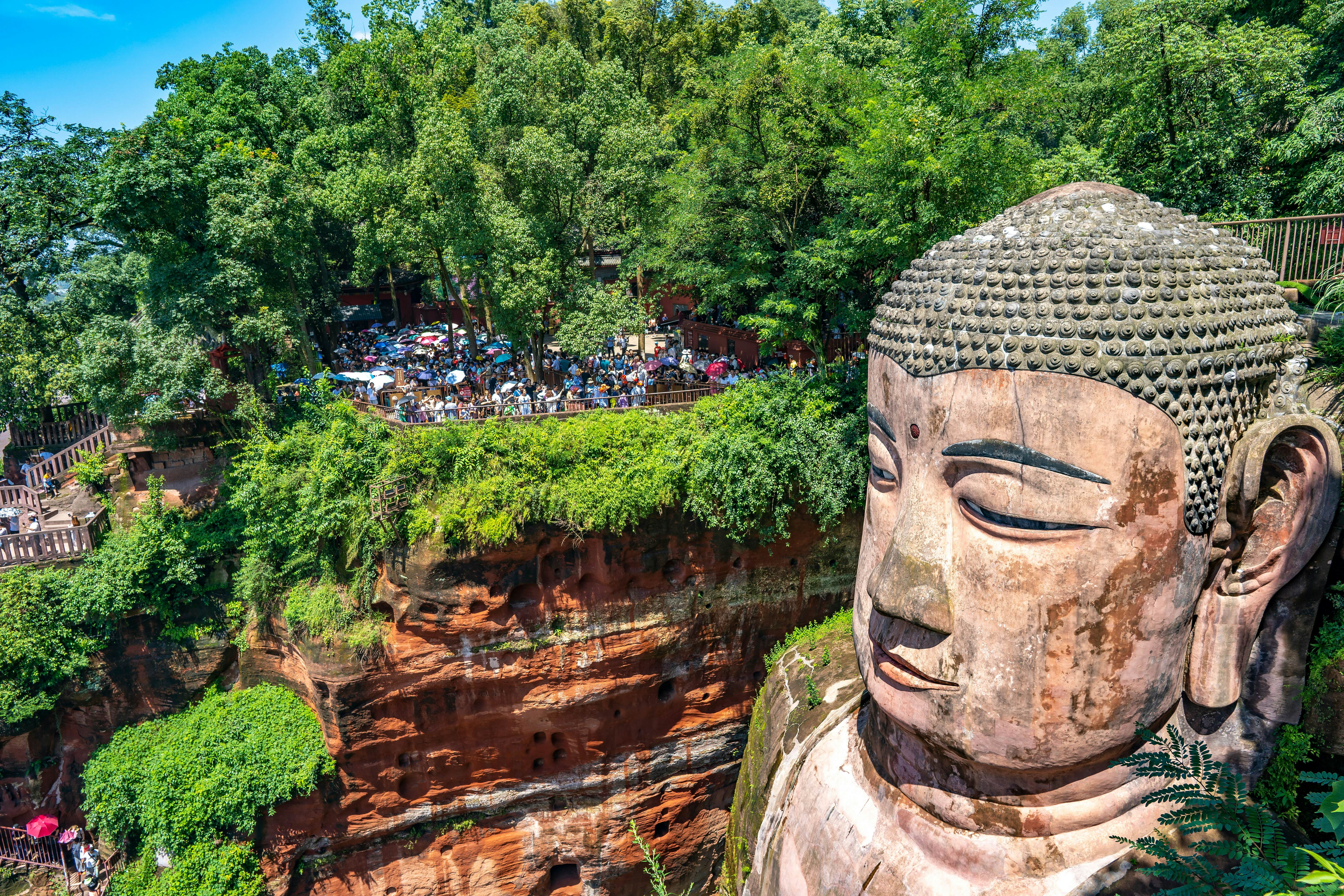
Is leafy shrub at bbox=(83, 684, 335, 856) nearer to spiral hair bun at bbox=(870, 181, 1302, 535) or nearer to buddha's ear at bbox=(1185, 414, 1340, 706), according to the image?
spiral hair bun at bbox=(870, 181, 1302, 535)

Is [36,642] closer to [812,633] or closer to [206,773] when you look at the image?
[206,773]

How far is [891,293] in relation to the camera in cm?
680

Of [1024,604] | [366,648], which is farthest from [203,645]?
[1024,604]

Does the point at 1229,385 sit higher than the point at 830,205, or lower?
lower

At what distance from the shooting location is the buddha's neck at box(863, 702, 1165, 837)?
19.2 ft

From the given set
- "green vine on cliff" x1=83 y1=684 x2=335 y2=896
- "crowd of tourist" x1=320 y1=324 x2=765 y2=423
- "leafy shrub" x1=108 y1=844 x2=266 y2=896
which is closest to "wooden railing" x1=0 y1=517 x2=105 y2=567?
"green vine on cliff" x1=83 y1=684 x2=335 y2=896

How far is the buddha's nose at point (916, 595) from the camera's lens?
572 centimetres

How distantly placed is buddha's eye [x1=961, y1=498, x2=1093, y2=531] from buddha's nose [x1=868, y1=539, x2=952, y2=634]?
48 centimetres

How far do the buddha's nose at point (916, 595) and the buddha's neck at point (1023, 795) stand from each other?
114 centimetres

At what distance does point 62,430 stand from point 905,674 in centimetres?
2407

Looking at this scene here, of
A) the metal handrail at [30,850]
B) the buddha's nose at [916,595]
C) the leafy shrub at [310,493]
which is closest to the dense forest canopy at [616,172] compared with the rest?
the leafy shrub at [310,493]

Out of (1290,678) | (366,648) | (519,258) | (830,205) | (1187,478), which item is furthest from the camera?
(519,258)

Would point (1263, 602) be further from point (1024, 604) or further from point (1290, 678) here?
point (1024, 604)

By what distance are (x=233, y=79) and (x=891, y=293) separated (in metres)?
25.9
